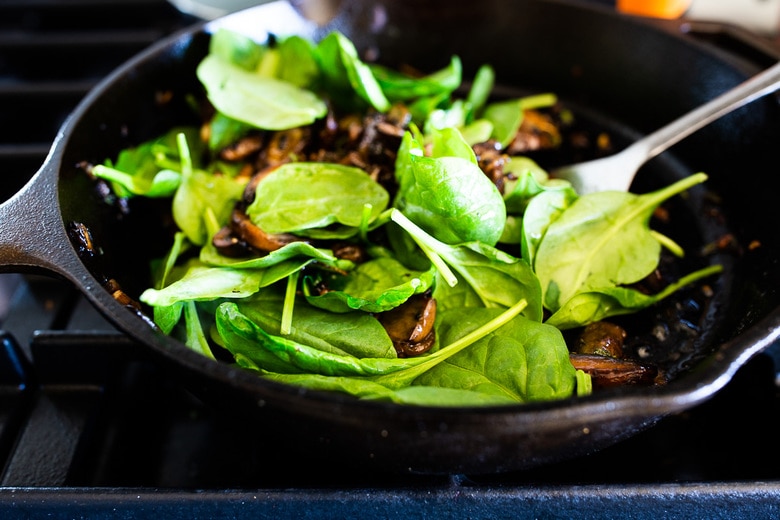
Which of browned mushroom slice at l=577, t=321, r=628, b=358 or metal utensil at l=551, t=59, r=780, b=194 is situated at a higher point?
metal utensil at l=551, t=59, r=780, b=194

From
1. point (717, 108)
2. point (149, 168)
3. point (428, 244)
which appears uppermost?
point (717, 108)

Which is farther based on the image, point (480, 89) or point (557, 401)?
point (480, 89)

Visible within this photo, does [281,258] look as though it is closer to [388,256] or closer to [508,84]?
[388,256]

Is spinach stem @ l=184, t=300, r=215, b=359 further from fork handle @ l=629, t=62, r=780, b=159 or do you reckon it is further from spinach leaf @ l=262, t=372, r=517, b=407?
fork handle @ l=629, t=62, r=780, b=159

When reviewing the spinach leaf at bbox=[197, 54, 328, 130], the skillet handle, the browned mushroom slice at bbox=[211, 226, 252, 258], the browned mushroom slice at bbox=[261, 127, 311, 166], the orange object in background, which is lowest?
the browned mushroom slice at bbox=[211, 226, 252, 258]

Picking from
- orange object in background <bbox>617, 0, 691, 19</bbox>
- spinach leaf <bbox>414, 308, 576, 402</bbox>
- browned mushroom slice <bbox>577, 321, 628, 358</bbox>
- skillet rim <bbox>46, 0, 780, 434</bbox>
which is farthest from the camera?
orange object in background <bbox>617, 0, 691, 19</bbox>

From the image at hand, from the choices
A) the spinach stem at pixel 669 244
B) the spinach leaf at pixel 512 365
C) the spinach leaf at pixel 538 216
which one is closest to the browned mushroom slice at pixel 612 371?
the spinach leaf at pixel 512 365

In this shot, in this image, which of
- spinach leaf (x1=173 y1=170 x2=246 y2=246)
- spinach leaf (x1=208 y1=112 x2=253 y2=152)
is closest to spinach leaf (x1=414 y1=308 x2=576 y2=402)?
spinach leaf (x1=173 y1=170 x2=246 y2=246)

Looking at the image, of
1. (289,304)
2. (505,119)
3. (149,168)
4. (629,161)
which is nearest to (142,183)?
(149,168)
